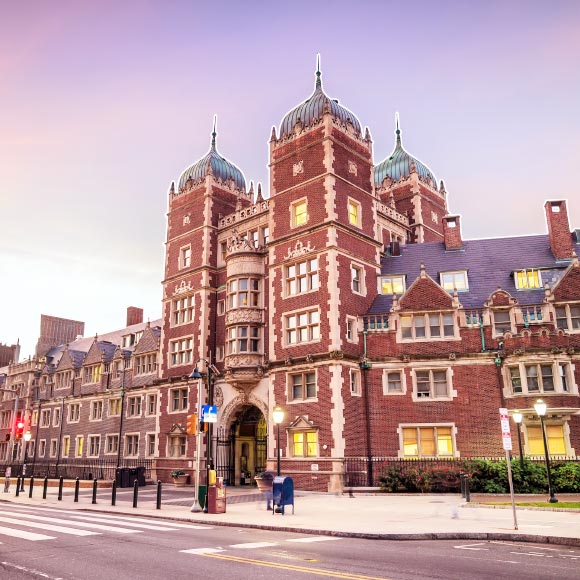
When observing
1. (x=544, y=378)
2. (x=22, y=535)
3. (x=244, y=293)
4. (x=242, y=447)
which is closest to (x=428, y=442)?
(x=544, y=378)

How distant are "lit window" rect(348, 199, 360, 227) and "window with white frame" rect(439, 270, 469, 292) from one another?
20.8 feet

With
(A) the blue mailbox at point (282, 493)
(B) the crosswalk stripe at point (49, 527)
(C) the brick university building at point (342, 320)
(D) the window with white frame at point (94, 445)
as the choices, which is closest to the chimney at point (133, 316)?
(D) the window with white frame at point (94, 445)

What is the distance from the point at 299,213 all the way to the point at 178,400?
54.3ft

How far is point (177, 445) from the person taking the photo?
40719 millimetres

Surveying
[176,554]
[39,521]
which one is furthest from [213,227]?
[176,554]

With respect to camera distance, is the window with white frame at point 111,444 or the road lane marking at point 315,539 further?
the window with white frame at point 111,444

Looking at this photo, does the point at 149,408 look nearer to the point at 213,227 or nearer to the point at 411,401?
the point at 213,227

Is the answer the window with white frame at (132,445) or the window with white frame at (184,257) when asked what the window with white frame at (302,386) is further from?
the window with white frame at (132,445)

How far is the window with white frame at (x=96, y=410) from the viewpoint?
54.8 m

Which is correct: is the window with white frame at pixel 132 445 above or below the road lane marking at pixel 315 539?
above

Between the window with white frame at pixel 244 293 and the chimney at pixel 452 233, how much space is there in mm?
13010

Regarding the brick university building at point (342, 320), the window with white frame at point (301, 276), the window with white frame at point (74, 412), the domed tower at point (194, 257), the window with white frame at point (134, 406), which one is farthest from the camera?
the window with white frame at point (74, 412)

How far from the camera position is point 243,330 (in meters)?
37.4

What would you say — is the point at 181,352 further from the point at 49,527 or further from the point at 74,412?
the point at 49,527
